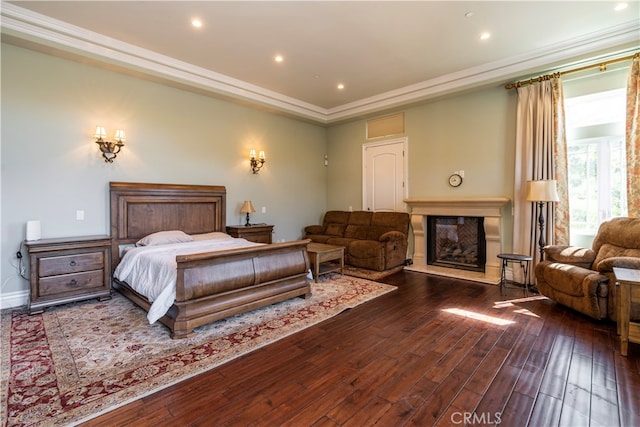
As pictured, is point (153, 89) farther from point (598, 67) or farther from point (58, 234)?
point (598, 67)

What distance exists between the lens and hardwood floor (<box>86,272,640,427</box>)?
173cm

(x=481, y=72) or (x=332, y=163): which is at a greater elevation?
(x=481, y=72)

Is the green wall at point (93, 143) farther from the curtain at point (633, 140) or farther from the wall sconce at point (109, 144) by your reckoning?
the curtain at point (633, 140)

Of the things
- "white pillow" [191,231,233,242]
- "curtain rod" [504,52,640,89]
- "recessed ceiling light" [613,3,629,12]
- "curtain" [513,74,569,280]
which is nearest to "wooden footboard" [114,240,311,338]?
"white pillow" [191,231,233,242]

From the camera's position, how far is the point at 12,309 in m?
3.42

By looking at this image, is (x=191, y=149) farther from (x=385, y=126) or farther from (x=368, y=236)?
(x=385, y=126)

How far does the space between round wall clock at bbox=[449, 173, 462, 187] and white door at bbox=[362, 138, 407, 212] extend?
35.5 inches

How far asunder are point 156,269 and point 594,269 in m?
4.78

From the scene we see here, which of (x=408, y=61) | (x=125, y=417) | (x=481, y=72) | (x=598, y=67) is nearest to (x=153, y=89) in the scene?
(x=408, y=61)

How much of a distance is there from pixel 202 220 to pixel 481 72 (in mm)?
4998

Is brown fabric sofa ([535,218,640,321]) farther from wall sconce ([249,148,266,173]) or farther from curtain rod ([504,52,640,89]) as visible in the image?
wall sconce ([249,148,266,173])

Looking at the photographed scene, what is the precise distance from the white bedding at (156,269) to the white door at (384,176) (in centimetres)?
325

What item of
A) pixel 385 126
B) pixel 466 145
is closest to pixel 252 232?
pixel 385 126

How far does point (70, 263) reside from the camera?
3.48 m
